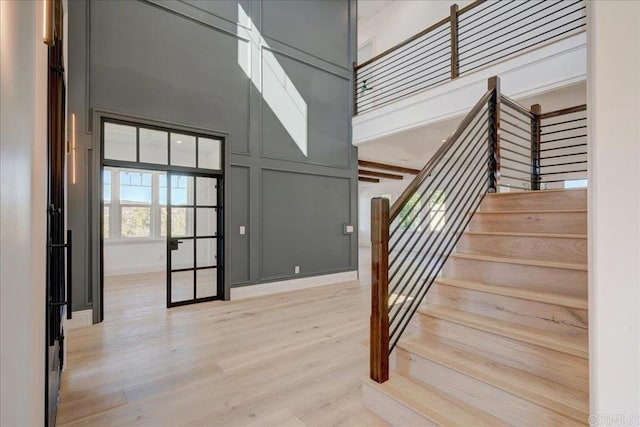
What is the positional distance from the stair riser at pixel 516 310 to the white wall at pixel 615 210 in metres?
1.12

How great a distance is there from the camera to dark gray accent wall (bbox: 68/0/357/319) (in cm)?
371

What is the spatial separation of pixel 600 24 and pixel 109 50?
467cm

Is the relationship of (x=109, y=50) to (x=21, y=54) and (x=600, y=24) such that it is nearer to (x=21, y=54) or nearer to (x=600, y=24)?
(x=21, y=54)

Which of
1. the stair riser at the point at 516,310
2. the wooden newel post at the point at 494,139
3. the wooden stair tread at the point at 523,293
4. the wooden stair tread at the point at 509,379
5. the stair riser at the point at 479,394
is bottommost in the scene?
the stair riser at the point at 479,394

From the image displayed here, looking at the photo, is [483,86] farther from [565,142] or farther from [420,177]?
[420,177]

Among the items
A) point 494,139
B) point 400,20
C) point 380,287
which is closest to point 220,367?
point 380,287

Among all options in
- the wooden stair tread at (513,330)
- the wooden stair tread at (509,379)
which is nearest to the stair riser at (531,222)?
the wooden stair tread at (513,330)

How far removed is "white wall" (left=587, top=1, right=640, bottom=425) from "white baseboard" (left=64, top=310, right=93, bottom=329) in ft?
14.4

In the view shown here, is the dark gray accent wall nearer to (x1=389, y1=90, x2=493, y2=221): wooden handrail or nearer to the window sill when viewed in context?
(x1=389, y1=90, x2=493, y2=221): wooden handrail

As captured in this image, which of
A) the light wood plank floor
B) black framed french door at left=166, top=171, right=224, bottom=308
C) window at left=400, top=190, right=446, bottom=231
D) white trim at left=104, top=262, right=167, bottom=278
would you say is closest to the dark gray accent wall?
black framed french door at left=166, top=171, right=224, bottom=308

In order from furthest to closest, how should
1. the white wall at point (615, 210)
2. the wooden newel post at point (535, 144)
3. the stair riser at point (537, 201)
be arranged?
the wooden newel post at point (535, 144)
the stair riser at point (537, 201)
the white wall at point (615, 210)

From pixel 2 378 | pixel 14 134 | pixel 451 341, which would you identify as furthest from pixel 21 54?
pixel 451 341

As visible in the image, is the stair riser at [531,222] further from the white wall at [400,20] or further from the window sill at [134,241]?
the window sill at [134,241]

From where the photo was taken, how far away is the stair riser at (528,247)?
7.15 feet
